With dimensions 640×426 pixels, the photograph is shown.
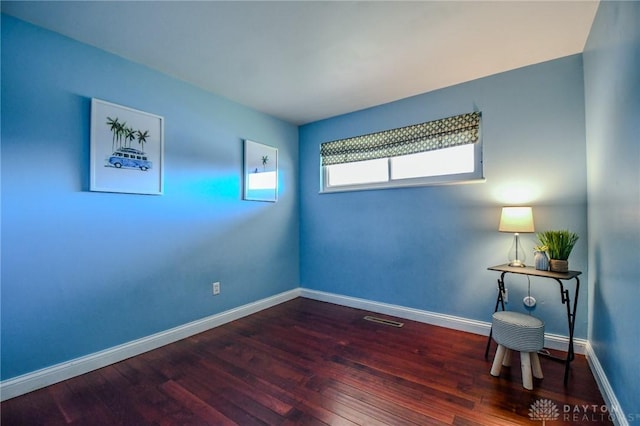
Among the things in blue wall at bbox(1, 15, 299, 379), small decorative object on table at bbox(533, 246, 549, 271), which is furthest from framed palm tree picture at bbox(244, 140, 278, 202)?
small decorative object on table at bbox(533, 246, 549, 271)

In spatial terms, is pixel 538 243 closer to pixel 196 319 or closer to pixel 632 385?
pixel 632 385

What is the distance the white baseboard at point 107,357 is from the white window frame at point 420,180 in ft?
5.93

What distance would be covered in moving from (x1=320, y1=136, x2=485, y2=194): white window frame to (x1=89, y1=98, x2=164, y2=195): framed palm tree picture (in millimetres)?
1956

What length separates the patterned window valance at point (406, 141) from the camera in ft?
8.71

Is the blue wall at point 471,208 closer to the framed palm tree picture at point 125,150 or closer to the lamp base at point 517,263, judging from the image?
the lamp base at point 517,263

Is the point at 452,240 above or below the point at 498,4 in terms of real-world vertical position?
below

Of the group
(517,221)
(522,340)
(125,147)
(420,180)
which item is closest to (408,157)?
(420,180)

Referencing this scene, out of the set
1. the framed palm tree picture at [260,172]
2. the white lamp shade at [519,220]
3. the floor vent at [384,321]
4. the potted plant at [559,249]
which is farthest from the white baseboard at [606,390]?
the framed palm tree picture at [260,172]

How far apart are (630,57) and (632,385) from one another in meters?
1.51

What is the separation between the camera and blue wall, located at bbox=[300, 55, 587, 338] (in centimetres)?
222

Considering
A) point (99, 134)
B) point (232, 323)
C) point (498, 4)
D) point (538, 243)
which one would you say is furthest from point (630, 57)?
point (232, 323)

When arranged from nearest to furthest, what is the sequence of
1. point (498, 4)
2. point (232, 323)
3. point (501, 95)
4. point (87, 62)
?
point (498, 4), point (87, 62), point (501, 95), point (232, 323)

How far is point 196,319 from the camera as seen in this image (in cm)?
267

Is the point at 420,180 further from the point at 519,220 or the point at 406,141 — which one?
the point at 519,220
